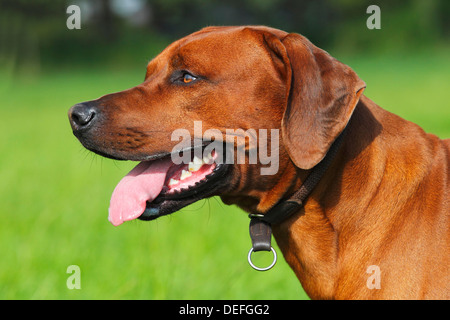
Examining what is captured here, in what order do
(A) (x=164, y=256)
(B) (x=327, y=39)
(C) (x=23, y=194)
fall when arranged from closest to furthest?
(A) (x=164, y=256) < (C) (x=23, y=194) < (B) (x=327, y=39)

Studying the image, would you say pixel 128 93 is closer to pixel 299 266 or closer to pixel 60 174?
pixel 299 266

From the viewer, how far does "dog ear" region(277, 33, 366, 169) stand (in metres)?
2.72

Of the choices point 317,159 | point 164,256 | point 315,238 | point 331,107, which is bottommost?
point 164,256

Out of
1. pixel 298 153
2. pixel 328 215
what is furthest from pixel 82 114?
pixel 328 215

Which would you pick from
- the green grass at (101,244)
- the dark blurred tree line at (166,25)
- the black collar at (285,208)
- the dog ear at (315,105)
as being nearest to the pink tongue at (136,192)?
the green grass at (101,244)

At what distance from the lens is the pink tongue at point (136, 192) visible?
2976 mm

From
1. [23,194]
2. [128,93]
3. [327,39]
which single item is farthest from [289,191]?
→ [327,39]

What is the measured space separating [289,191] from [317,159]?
33cm

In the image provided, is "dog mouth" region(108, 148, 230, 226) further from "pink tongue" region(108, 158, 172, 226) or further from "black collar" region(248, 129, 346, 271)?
"black collar" region(248, 129, 346, 271)

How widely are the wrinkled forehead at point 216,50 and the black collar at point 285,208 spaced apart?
0.67m

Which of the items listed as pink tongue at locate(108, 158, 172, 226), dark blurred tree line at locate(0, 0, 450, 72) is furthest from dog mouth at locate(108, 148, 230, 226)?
dark blurred tree line at locate(0, 0, 450, 72)

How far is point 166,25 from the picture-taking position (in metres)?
40.1

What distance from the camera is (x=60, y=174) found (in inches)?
372

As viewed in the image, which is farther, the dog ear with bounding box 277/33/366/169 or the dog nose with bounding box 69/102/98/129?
the dog nose with bounding box 69/102/98/129
